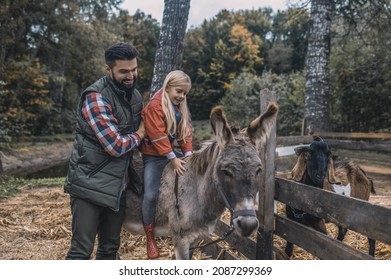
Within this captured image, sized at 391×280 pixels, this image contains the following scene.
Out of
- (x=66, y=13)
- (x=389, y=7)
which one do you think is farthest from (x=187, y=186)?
(x=66, y=13)

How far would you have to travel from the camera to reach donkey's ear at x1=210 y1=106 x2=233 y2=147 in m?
2.63

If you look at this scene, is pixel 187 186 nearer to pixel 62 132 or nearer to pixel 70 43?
pixel 70 43

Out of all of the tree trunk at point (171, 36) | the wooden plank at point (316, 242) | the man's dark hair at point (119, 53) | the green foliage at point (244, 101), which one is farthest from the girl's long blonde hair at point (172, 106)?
the green foliage at point (244, 101)

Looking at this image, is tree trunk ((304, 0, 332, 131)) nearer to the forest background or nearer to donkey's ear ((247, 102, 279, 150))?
the forest background

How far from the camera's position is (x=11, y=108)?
17734 millimetres

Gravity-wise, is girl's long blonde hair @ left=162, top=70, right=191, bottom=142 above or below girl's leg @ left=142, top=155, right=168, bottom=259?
above

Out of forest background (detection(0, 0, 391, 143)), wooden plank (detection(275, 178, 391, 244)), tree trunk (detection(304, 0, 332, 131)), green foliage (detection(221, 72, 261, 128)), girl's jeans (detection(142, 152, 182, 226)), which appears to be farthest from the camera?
green foliage (detection(221, 72, 261, 128))

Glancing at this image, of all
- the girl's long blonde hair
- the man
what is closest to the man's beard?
the man

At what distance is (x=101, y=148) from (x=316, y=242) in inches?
78.5

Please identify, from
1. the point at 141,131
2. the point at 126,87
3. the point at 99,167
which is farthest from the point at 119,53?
the point at 99,167

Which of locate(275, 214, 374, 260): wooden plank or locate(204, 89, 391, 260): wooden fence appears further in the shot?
locate(275, 214, 374, 260): wooden plank

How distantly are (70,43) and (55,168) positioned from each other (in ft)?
22.6

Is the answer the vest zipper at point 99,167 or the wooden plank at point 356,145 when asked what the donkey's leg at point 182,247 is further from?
the wooden plank at point 356,145

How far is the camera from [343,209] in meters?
2.70
